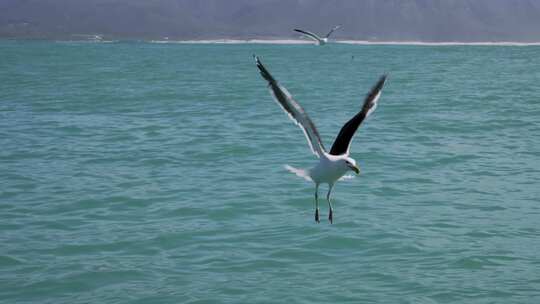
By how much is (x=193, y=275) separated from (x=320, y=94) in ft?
86.6

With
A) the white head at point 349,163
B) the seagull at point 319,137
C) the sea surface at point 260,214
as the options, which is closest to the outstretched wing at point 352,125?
the seagull at point 319,137

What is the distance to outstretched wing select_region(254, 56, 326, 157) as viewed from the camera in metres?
8.56

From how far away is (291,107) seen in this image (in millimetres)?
8758

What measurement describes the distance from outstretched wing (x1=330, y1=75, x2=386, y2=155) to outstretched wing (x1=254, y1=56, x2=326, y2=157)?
39 cm

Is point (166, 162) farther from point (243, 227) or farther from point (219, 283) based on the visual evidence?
point (219, 283)

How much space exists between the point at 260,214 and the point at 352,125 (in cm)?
385

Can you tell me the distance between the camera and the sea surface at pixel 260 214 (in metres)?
9.66

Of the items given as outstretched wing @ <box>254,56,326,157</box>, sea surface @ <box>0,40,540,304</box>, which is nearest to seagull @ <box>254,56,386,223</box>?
outstretched wing @ <box>254,56,326,157</box>

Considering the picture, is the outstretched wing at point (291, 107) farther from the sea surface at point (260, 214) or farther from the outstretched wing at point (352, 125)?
the sea surface at point (260, 214)

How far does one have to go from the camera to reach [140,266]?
1032 cm

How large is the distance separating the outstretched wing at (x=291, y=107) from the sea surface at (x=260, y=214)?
6.15ft

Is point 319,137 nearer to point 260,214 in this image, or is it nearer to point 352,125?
point 352,125

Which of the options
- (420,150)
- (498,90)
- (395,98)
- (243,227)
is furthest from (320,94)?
(243,227)

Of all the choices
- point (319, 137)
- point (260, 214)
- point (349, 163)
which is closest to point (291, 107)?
point (319, 137)
